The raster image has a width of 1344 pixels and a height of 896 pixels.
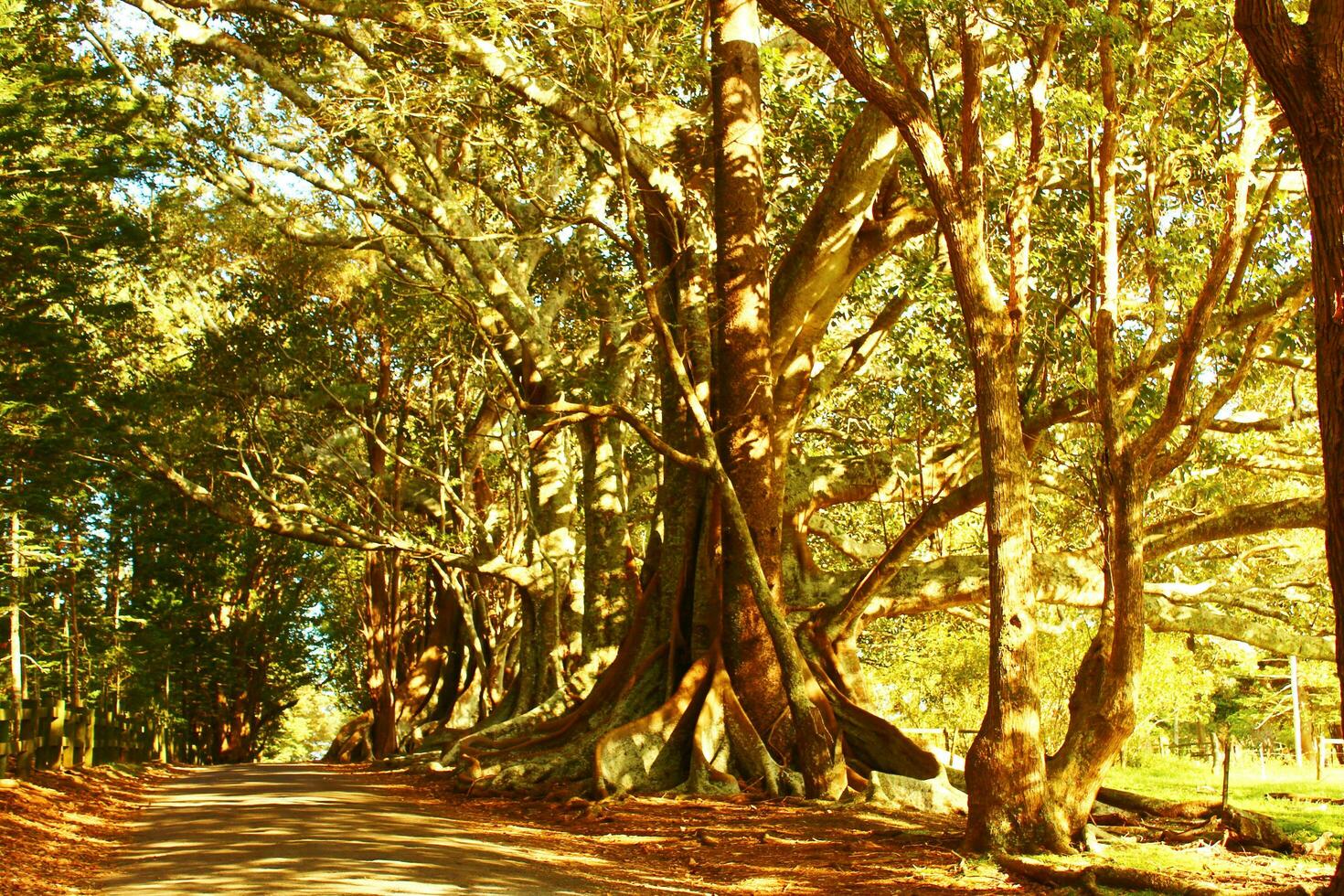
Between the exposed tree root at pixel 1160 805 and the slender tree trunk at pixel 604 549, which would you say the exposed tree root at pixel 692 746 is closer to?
the exposed tree root at pixel 1160 805

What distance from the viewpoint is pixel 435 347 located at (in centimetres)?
2198

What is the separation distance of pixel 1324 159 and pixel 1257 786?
15.2 metres

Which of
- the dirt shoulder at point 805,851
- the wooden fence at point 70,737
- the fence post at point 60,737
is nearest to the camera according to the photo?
the dirt shoulder at point 805,851

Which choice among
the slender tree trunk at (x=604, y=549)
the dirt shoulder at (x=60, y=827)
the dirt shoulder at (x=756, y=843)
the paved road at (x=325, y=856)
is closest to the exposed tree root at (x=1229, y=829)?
the dirt shoulder at (x=756, y=843)

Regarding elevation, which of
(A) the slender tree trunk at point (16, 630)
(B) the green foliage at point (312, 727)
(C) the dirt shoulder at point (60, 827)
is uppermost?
(A) the slender tree trunk at point (16, 630)

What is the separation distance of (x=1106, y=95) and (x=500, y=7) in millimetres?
5971

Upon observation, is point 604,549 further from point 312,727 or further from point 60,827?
point 312,727

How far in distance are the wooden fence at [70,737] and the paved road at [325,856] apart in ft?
6.38

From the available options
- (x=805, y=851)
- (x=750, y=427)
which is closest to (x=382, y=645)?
(x=750, y=427)

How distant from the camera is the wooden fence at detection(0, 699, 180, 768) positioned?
42.5ft

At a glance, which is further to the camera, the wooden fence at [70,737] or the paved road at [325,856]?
the wooden fence at [70,737]

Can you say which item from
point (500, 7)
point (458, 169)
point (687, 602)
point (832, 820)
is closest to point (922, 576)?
point (687, 602)

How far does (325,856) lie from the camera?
7445mm

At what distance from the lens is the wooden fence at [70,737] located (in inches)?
510
